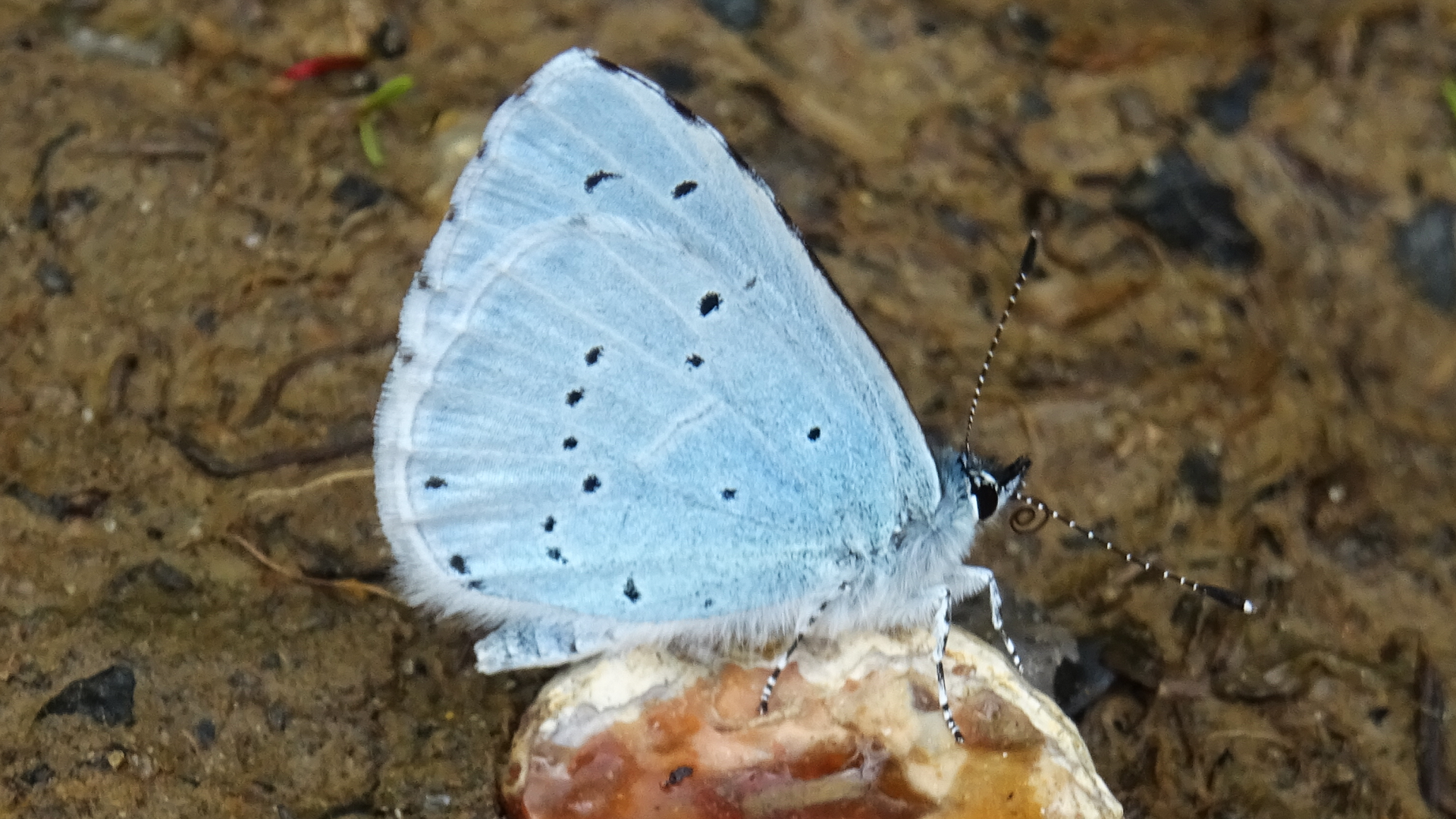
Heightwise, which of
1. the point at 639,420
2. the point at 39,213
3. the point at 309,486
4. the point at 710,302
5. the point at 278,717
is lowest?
the point at 278,717

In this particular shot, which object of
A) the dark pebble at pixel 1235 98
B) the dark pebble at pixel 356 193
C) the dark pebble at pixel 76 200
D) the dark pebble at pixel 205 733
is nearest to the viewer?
the dark pebble at pixel 205 733

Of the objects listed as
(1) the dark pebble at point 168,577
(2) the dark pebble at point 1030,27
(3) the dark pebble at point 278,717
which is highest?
(2) the dark pebble at point 1030,27

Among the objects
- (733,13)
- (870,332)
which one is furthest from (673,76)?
(870,332)

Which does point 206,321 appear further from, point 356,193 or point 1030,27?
point 1030,27

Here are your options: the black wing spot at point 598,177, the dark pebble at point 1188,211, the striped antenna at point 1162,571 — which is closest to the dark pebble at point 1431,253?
Result: the dark pebble at point 1188,211

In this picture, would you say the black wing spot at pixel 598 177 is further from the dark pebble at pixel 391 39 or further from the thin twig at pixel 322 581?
the dark pebble at pixel 391 39
